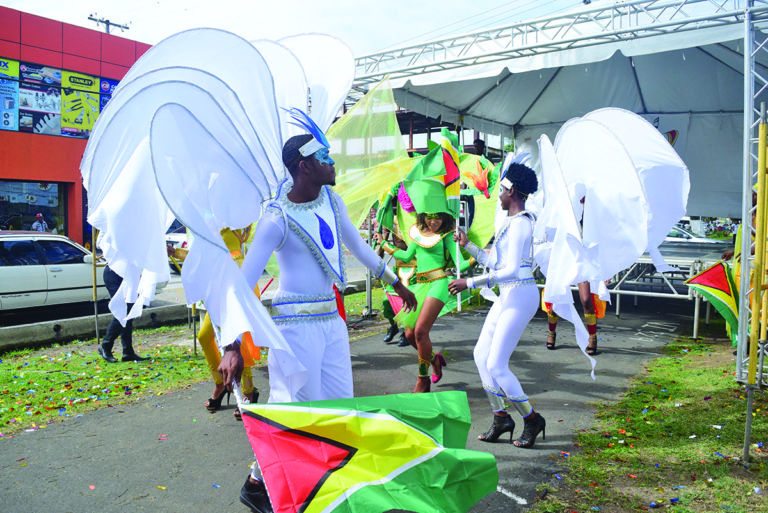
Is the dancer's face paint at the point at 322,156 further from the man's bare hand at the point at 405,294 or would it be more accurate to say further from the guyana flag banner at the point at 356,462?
the guyana flag banner at the point at 356,462

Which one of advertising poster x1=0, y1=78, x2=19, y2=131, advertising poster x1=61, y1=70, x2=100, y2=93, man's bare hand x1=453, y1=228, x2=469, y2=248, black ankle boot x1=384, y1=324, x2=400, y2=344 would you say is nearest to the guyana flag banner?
man's bare hand x1=453, y1=228, x2=469, y2=248

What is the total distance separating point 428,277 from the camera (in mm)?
5469

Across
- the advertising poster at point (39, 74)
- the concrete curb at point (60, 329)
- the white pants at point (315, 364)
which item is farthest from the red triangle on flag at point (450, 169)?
the advertising poster at point (39, 74)

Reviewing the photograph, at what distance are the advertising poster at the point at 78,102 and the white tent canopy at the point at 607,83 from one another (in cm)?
1361

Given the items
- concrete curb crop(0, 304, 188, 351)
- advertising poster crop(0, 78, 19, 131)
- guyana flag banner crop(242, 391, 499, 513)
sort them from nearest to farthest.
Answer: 1. guyana flag banner crop(242, 391, 499, 513)
2. concrete curb crop(0, 304, 188, 351)
3. advertising poster crop(0, 78, 19, 131)

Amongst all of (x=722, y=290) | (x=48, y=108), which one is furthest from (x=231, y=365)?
(x=48, y=108)

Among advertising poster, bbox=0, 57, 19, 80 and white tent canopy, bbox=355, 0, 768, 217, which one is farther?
advertising poster, bbox=0, 57, 19, 80

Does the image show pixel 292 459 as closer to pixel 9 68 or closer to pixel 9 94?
pixel 9 94

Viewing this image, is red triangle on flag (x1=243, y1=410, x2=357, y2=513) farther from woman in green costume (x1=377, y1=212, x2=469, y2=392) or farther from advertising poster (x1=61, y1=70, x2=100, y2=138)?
advertising poster (x1=61, y1=70, x2=100, y2=138)

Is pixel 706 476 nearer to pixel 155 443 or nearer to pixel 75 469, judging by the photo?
pixel 155 443

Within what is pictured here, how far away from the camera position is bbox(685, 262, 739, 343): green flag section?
19.9 feet

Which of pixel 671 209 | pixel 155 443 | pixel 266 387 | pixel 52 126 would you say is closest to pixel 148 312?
pixel 266 387

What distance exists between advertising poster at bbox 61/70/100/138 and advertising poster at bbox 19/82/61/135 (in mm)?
221

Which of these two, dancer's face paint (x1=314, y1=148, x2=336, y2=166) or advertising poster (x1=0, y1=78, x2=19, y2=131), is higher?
advertising poster (x1=0, y1=78, x2=19, y2=131)
